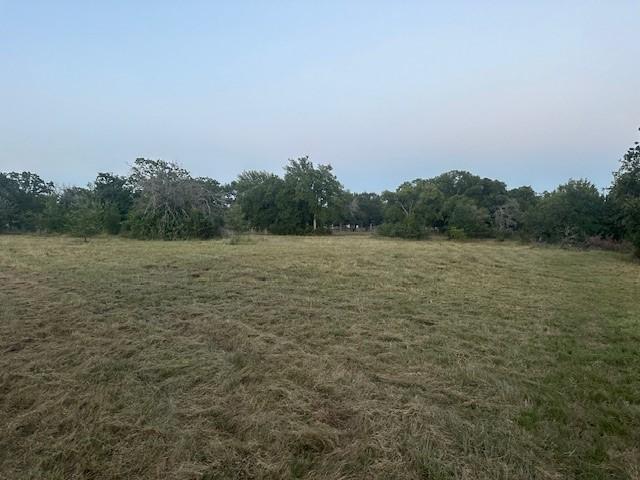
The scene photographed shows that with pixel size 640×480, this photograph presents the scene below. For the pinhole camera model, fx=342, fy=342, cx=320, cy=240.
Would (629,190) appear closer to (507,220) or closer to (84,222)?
(507,220)

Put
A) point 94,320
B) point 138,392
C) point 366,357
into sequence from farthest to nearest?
point 94,320 < point 366,357 < point 138,392

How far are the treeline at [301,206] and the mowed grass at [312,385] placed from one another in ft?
45.3

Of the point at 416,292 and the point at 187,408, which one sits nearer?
the point at 187,408

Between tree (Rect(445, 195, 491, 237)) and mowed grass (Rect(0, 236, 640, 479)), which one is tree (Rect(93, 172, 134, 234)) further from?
tree (Rect(445, 195, 491, 237))

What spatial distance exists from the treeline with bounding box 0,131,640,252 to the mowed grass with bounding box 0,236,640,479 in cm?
1381

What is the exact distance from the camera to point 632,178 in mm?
15305

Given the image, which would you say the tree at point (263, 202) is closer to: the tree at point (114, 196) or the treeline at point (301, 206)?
the treeline at point (301, 206)

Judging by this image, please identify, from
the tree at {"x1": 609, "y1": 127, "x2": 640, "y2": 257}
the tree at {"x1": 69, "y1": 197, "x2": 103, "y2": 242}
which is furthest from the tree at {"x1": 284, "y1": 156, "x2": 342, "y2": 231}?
the tree at {"x1": 609, "y1": 127, "x2": 640, "y2": 257}

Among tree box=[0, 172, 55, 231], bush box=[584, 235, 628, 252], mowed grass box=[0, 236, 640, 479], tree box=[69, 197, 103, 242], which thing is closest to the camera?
mowed grass box=[0, 236, 640, 479]

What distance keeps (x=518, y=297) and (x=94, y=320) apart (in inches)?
259

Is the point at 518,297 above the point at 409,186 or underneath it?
underneath

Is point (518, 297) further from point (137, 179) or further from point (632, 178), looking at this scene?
point (137, 179)

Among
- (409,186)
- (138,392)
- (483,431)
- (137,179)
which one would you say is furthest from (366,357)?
(409,186)

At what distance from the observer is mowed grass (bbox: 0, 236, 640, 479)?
193 centimetres
